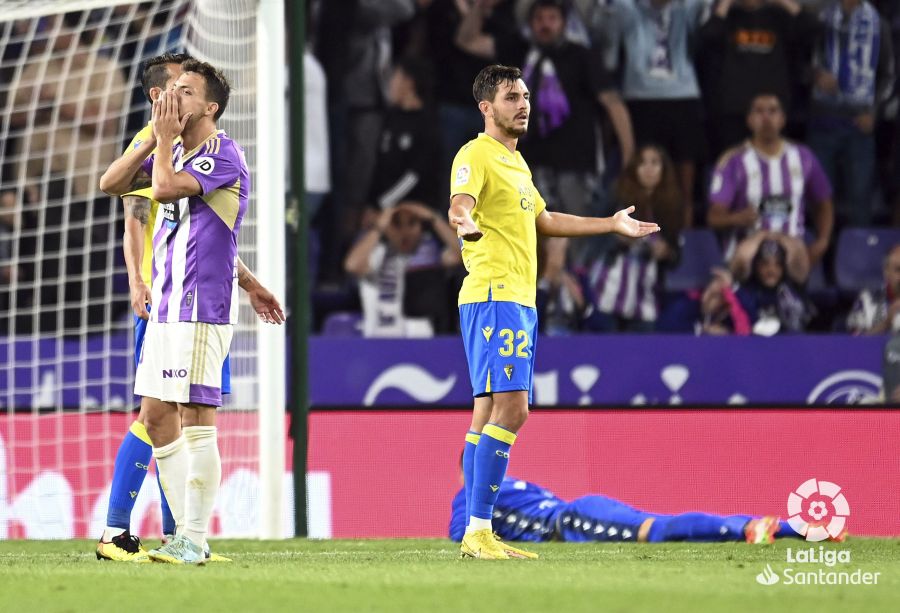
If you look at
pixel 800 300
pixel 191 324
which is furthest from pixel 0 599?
pixel 800 300

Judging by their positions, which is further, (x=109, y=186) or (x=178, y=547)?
(x=109, y=186)

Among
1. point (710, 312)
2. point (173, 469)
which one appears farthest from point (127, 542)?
point (710, 312)

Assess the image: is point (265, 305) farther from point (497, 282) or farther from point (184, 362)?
point (497, 282)

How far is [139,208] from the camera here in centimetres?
616

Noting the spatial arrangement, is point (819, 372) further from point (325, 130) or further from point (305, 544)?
point (325, 130)

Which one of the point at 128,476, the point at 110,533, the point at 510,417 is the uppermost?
the point at 510,417

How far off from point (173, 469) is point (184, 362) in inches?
17.6

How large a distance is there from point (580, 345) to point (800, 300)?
1952 millimetres

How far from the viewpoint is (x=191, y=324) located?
5.14 m

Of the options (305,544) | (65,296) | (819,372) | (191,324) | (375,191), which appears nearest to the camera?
(191,324)

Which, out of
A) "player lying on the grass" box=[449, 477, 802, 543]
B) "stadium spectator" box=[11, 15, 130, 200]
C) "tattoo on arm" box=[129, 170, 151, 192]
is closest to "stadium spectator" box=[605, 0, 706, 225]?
"stadium spectator" box=[11, 15, 130, 200]

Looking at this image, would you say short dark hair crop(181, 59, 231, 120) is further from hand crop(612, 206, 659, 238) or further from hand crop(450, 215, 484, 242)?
hand crop(612, 206, 659, 238)

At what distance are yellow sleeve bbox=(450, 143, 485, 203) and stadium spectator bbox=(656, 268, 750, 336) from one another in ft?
14.7

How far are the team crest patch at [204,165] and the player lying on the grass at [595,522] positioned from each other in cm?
209
